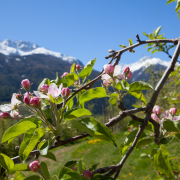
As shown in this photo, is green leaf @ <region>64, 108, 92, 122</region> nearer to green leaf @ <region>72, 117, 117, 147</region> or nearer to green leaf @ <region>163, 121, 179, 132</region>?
green leaf @ <region>72, 117, 117, 147</region>

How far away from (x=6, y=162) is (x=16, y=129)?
15 cm

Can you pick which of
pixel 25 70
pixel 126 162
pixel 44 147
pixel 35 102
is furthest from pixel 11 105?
pixel 25 70

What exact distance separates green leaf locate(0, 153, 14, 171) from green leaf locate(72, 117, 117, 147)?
0.32 m

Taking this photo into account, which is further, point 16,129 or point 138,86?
point 138,86

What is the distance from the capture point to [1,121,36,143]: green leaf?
1.94 ft

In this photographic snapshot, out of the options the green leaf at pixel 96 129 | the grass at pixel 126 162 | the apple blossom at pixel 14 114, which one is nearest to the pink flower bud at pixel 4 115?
the apple blossom at pixel 14 114

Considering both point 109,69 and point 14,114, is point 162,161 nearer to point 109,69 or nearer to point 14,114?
point 109,69

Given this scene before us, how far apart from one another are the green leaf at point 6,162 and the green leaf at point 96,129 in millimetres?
319

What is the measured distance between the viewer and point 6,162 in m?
0.63

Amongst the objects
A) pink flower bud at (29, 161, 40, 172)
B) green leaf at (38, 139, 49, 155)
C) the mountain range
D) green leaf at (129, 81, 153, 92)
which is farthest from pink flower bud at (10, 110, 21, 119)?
the mountain range

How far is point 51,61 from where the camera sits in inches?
4407

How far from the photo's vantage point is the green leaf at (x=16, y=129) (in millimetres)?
591

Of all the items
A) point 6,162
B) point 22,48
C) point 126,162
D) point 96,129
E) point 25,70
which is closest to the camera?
point 96,129

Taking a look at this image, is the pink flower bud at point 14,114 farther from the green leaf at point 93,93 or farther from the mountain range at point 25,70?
the mountain range at point 25,70
